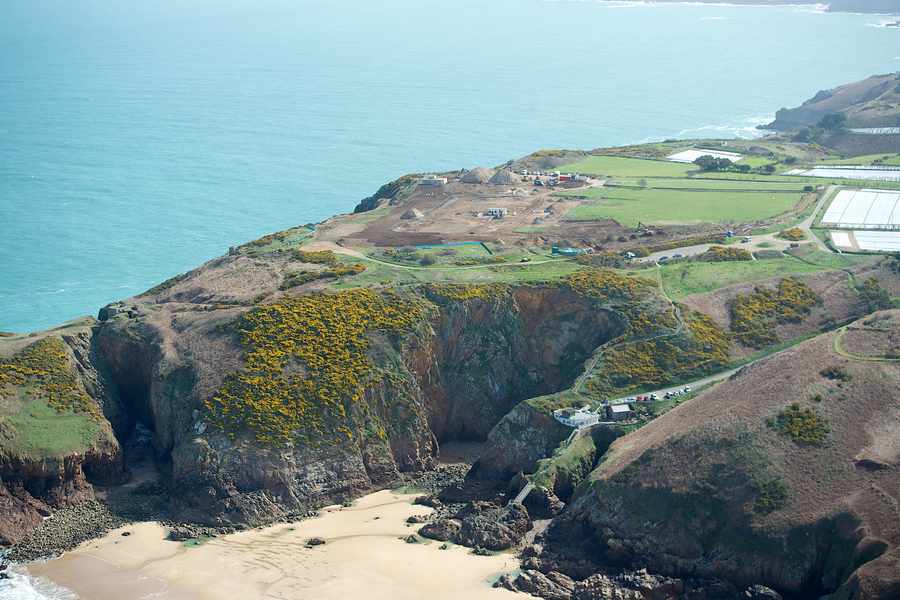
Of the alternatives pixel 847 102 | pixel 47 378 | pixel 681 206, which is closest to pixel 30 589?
pixel 47 378

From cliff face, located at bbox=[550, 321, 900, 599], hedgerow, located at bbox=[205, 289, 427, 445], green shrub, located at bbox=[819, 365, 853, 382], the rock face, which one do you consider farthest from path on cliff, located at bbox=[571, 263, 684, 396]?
green shrub, located at bbox=[819, 365, 853, 382]

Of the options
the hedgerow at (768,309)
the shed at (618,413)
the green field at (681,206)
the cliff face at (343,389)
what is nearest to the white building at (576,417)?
the shed at (618,413)

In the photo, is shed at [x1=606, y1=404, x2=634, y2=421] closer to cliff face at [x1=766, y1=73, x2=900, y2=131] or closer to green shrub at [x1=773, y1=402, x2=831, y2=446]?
green shrub at [x1=773, y1=402, x2=831, y2=446]

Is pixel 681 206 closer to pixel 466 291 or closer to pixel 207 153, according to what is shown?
pixel 466 291

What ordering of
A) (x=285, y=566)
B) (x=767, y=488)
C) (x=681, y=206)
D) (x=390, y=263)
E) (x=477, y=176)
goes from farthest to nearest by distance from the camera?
1. (x=477, y=176)
2. (x=681, y=206)
3. (x=390, y=263)
4. (x=285, y=566)
5. (x=767, y=488)

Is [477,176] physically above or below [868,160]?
above

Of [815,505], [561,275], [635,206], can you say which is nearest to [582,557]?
[815,505]
